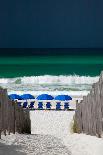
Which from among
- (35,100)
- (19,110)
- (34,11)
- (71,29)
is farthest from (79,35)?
(19,110)

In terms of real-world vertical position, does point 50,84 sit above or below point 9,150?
above

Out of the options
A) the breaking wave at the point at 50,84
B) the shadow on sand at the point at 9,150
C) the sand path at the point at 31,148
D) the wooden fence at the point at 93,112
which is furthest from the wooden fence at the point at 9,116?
the breaking wave at the point at 50,84

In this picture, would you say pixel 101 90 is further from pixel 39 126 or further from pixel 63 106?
pixel 63 106

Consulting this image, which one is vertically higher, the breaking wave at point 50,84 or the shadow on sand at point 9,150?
the breaking wave at point 50,84

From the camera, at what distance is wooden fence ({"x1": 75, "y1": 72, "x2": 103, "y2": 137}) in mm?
7345

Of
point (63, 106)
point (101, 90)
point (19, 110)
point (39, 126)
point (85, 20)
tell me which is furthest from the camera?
point (85, 20)

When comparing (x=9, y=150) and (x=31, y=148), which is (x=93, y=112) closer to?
(x=31, y=148)

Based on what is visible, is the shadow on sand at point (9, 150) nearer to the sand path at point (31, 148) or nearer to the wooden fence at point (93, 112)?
the sand path at point (31, 148)

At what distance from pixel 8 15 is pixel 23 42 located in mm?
8711

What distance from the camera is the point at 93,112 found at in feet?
25.9

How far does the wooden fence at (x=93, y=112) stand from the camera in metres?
7.35

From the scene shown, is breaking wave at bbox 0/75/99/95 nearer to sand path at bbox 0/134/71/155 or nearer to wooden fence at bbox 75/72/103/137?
wooden fence at bbox 75/72/103/137

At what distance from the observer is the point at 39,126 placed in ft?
52.5

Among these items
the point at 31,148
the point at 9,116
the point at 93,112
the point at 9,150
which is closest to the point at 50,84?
the point at 9,116
